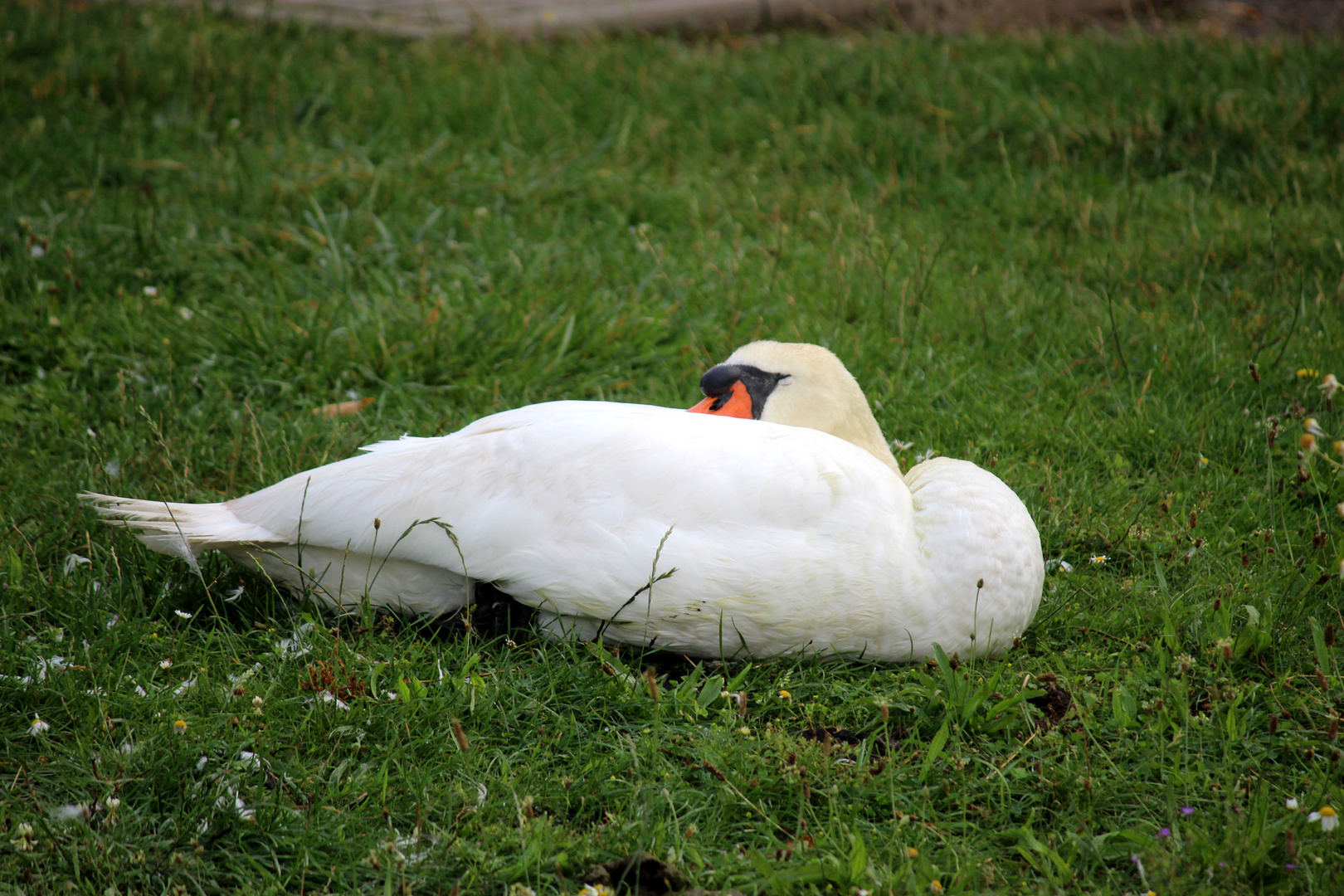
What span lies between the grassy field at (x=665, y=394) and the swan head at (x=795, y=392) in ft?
2.33

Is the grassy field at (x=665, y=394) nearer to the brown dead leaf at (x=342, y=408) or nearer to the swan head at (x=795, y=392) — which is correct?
the brown dead leaf at (x=342, y=408)

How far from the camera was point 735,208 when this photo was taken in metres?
5.64

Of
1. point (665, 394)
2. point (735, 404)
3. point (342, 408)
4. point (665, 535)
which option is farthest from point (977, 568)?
point (342, 408)

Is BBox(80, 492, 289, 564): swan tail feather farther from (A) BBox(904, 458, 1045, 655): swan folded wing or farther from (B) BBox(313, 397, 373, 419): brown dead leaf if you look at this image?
(A) BBox(904, 458, 1045, 655): swan folded wing

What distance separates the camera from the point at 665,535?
8.21ft

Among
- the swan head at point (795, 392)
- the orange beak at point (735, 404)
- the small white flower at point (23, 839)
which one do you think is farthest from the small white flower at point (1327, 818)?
the small white flower at point (23, 839)

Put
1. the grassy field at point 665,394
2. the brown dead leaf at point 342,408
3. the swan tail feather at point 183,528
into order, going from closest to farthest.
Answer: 1. the grassy field at point 665,394
2. the swan tail feather at point 183,528
3. the brown dead leaf at point 342,408

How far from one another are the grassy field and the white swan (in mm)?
136

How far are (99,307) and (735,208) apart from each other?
118 inches

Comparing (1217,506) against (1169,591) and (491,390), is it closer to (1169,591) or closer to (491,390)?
(1169,591)

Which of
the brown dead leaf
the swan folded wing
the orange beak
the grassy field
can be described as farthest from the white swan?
the brown dead leaf

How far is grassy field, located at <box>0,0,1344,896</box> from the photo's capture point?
2266 millimetres

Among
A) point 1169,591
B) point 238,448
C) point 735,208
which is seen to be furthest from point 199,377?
point 1169,591

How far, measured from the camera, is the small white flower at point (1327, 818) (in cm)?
211
